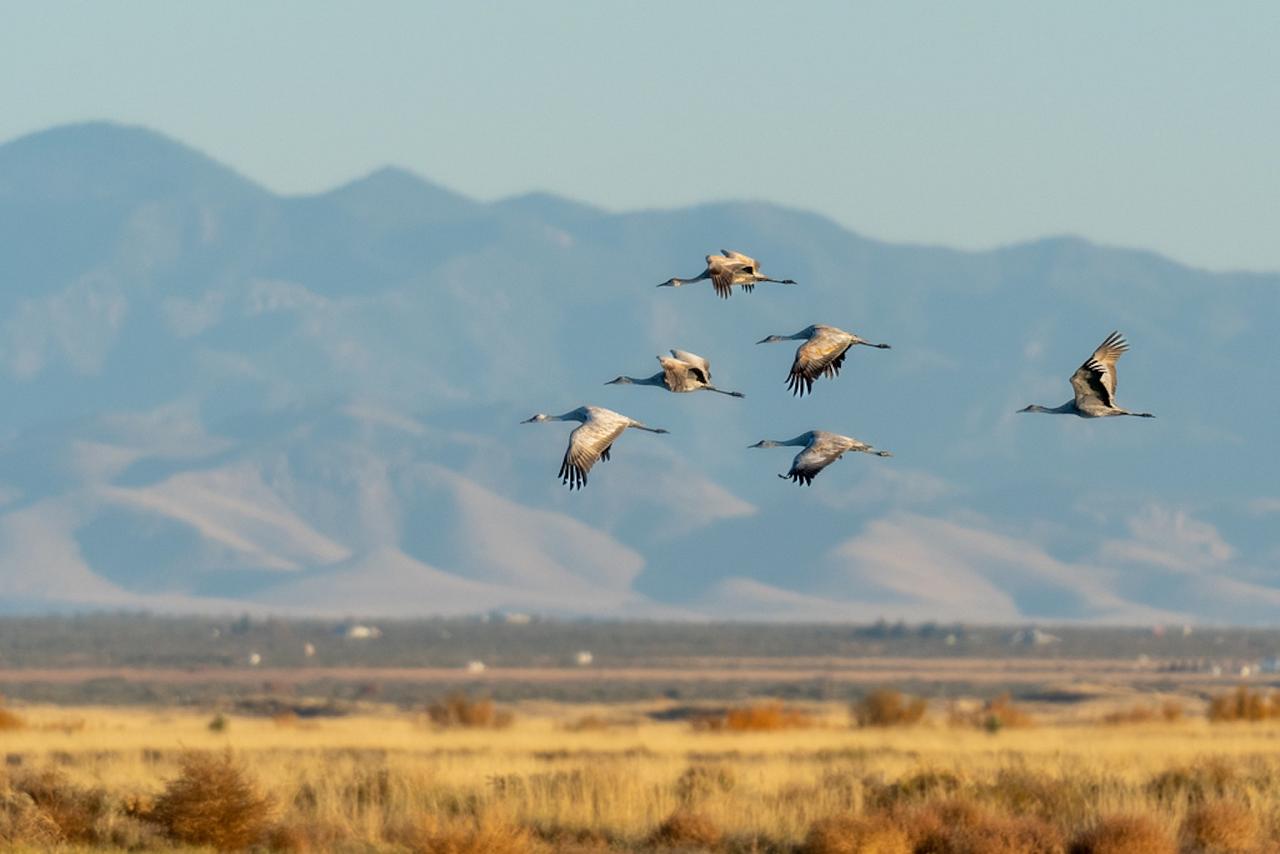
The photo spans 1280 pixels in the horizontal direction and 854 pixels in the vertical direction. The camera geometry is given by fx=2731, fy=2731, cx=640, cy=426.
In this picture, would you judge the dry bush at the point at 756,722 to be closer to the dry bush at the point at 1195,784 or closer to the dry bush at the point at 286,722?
the dry bush at the point at 286,722

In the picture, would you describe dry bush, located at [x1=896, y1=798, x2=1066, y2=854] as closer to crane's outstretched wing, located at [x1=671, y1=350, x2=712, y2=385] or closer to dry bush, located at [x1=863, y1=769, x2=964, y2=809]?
dry bush, located at [x1=863, y1=769, x2=964, y2=809]

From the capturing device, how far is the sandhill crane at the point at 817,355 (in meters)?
20.5

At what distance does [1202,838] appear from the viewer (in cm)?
2808

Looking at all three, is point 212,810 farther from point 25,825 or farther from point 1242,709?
point 1242,709

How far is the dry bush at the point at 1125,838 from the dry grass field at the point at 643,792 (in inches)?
0.8

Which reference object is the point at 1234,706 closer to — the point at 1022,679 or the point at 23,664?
the point at 1022,679

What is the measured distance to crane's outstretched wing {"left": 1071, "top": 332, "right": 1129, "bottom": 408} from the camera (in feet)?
66.8

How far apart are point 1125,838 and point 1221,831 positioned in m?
2.06

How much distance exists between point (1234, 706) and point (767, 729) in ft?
37.3

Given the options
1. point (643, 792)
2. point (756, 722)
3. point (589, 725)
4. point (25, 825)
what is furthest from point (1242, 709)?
point (25, 825)

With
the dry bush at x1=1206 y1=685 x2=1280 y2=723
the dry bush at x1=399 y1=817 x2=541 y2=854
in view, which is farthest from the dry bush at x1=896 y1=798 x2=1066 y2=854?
the dry bush at x1=1206 y1=685 x2=1280 y2=723

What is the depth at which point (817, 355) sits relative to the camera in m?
21.0

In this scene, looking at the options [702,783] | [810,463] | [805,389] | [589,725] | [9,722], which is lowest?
[702,783]

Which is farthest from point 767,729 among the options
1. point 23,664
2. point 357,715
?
point 23,664
